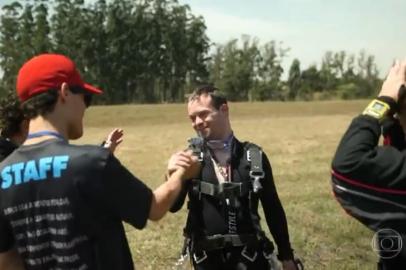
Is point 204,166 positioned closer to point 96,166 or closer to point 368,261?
point 96,166

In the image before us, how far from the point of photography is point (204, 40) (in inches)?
4550

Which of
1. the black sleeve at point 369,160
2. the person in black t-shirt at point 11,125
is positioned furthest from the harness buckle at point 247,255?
the black sleeve at point 369,160

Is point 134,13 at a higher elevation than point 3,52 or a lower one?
higher

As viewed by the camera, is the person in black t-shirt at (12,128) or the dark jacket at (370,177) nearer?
the dark jacket at (370,177)

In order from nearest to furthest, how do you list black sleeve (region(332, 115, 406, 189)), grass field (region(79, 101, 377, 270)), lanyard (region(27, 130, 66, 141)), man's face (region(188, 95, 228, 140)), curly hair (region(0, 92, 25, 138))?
black sleeve (region(332, 115, 406, 189)) < lanyard (region(27, 130, 66, 141)) < curly hair (region(0, 92, 25, 138)) < man's face (region(188, 95, 228, 140)) < grass field (region(79, 101, 377, 270))

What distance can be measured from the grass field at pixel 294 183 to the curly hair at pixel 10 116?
3.61 m

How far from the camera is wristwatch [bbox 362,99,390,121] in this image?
8.02 ft

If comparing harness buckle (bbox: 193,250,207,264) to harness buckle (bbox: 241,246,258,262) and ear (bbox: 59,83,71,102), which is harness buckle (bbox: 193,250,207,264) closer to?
harness buckle (bbox: 241,246,258,262)

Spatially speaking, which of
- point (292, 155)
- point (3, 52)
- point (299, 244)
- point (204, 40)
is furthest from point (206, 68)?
point (299, 244)

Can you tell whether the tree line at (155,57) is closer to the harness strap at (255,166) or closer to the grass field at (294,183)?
the grass field at (294,183)

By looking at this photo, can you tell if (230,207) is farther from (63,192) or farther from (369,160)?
(369,160)

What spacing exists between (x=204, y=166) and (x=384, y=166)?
2.12 meters

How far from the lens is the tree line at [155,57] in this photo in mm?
103562

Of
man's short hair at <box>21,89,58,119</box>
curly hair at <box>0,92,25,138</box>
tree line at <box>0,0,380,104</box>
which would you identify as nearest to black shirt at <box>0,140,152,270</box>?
man's short hair at <box>21,89,58,119</box>
